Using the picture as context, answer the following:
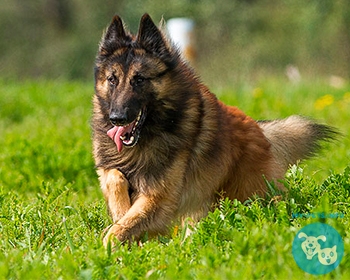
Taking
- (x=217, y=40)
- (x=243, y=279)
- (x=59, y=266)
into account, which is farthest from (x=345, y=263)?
(x=217, y=40)

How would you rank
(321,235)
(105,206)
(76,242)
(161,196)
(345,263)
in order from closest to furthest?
(345,263) → (321,235) → (76,242) → (161,196) → (105,206)

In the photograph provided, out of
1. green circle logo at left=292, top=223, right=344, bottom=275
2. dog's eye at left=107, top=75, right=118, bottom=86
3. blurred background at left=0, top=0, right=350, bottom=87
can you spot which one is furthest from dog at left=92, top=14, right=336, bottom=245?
blurred background at left=0, top=0, right=350, bottom=87

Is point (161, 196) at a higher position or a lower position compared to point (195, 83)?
lower

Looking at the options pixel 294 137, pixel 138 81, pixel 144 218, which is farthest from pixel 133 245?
pixel 294 137

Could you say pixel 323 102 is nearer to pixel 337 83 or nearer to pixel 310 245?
pixel 337 83

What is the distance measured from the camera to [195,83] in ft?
16.8

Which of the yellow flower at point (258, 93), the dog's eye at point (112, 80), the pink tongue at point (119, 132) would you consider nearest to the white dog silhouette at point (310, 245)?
the pink tongue at point (119, 132)

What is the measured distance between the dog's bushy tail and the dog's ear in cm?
141

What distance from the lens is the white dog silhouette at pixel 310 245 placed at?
3.62 metres

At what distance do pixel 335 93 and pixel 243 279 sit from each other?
8606 millimetres

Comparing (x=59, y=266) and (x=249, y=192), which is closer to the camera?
(x=59, y=266)

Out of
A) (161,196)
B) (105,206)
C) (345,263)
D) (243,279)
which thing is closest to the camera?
(243,279)

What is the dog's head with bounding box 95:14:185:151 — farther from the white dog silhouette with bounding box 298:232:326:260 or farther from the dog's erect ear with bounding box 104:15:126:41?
the white dog silhouette with bounding box 298:232:326:260

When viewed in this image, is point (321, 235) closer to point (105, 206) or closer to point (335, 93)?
point (105, 206)
